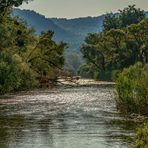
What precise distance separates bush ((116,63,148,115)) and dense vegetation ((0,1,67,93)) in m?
35.7

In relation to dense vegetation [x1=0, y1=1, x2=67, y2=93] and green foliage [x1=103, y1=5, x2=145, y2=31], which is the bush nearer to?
dense vegetation [x1=0, y1=1, x2=67, y2=93]

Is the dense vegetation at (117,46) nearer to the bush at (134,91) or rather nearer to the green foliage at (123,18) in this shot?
the green foliage at (123,18)

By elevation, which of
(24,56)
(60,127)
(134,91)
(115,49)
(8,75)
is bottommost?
(60,127)

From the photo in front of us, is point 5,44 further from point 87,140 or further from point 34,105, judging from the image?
point 87,140

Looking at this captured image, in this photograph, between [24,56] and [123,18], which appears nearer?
[24,56]

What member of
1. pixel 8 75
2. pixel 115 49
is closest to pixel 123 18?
pixel 115 49

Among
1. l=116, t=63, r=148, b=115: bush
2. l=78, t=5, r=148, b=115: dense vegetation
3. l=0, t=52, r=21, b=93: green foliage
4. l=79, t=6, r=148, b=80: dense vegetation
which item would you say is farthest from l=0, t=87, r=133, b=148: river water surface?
l=79, t=6, r=148, b=80: dense vegetation

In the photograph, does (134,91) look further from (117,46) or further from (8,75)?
(117,46)

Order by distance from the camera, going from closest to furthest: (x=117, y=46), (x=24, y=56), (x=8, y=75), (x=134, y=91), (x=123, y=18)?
(x=134, y=91) → (x=8, y=75) → (x=24, y=56) → (x=117, y=46) → (x=123, y=18)

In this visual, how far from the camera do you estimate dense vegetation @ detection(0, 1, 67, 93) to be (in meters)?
81.5

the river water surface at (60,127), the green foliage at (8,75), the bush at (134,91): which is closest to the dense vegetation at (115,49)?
the green foliage at (8,75)

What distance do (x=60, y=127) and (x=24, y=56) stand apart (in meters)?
63.2

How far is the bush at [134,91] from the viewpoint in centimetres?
3891

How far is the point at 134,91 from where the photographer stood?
40000 millimetres
